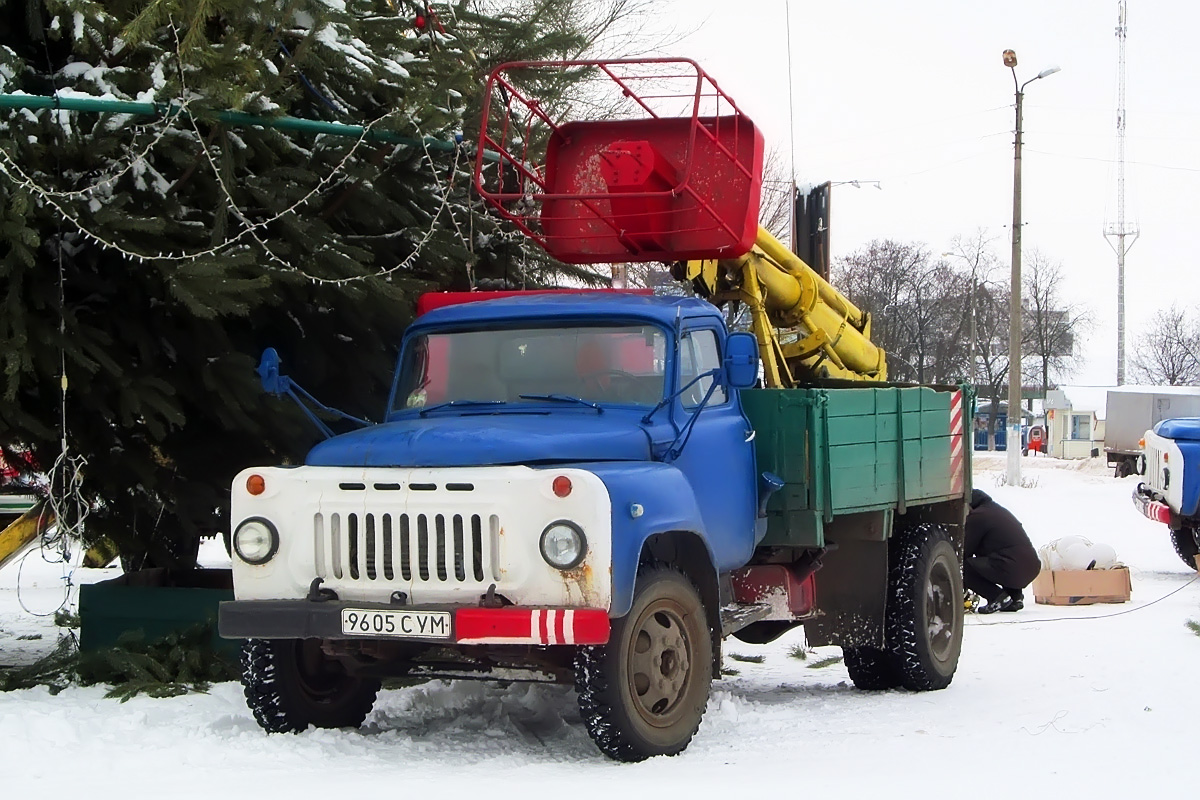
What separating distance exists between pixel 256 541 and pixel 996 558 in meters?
7.82

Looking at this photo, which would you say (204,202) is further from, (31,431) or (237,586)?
(237,586)

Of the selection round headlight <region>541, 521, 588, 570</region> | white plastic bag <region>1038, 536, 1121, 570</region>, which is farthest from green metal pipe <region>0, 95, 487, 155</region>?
white plastic bag <region>1038, 536, 1121, 570</region>

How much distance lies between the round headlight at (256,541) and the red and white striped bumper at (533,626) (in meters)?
0.99

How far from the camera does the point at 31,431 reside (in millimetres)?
7926

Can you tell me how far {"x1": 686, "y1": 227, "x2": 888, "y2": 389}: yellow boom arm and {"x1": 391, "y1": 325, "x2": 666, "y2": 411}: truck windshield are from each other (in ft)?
7.43

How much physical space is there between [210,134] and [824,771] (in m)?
4.59

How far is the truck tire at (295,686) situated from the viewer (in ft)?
22.4

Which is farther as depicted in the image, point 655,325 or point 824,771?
point 655,325

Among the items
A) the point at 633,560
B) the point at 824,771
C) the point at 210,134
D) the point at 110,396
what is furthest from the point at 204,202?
the point at 824,771

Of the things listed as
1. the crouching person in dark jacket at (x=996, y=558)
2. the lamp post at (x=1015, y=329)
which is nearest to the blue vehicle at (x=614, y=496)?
the crouching person in dark jacket at (x=996, y=558)

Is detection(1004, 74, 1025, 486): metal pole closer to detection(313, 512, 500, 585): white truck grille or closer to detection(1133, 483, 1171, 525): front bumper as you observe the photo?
detection(1133, 483, 1171, 525): front bumper

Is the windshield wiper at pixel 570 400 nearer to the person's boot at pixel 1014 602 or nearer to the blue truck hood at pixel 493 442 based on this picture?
the blue truck hood at pixel 493 442

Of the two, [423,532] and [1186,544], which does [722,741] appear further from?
[1186,544]

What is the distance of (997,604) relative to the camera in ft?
42.8
